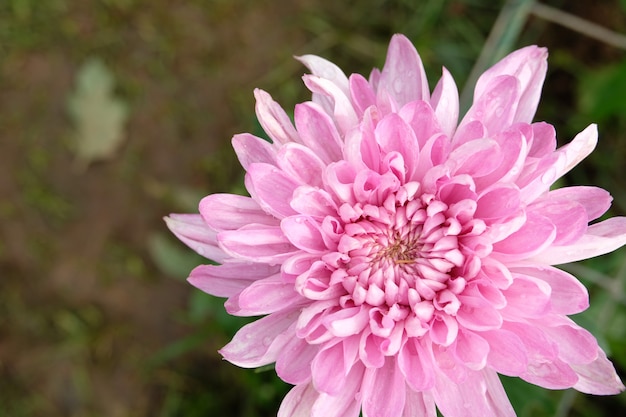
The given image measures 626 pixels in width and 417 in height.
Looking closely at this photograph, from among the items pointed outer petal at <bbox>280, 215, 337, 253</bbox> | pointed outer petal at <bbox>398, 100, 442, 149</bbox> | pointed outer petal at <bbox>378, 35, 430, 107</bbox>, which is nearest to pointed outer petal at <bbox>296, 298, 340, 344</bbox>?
pointed outer petal at <bbox>280, 215, 337, 253</bbox>

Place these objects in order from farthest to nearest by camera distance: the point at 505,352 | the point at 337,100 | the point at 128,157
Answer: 1. the point at 128,157
2. the point at 337,100
3. the point at 505,352

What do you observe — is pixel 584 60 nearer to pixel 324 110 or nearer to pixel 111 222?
pixel 324 110

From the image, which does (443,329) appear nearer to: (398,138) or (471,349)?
(471,349)

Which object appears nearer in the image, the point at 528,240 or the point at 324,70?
the point at 528,240

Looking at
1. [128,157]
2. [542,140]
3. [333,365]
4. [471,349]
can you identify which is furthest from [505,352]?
[128,157]

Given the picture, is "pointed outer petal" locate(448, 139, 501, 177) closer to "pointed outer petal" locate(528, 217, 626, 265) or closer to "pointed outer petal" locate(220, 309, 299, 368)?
"pointed outer petal" locate(528, 217, 626, 265)

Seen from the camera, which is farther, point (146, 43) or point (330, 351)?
point (146, 43)

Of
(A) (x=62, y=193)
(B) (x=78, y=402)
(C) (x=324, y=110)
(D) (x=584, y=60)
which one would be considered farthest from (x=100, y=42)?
(D) (x=584, y=60)
